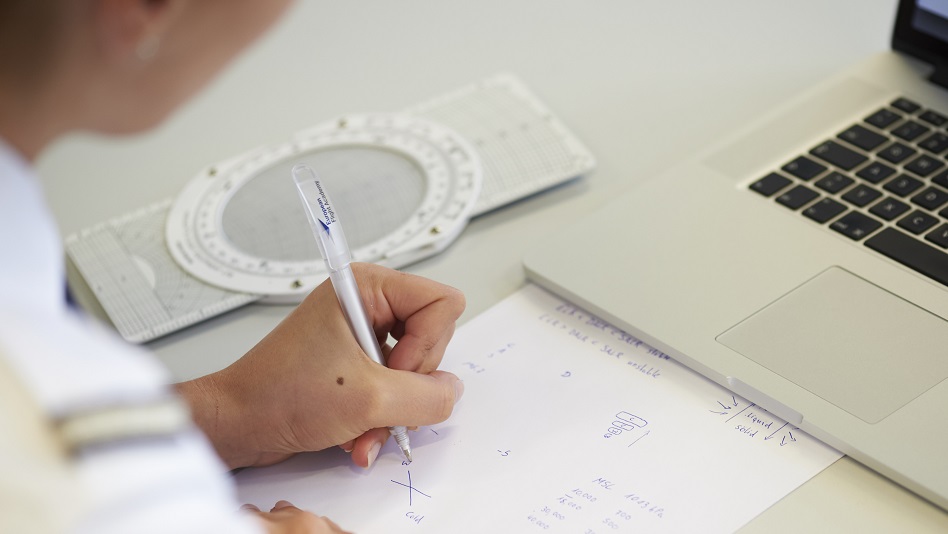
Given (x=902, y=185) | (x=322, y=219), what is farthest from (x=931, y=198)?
(x=322, y=219)

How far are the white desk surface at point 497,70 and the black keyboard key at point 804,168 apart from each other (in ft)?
0.41

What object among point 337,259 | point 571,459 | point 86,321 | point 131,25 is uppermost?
point 131,25

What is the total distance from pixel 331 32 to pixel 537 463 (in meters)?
0.70

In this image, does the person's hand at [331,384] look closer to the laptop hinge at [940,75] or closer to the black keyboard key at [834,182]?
the black keyboard key at [834,182]

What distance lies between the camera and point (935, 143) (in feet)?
2.76

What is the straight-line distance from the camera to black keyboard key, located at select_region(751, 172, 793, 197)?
2.73 ft

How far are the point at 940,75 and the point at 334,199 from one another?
538 mm

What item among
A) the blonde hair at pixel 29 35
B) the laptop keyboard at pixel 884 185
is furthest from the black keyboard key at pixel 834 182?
the blonde hair at pixel 29 35

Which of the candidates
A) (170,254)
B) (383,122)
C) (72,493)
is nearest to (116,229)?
(170,254)

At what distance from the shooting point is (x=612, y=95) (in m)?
1.04

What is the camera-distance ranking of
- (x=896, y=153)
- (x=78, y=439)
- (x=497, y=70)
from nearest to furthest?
1. (x=78, y=439)
2. (x=896, y=153)
3. (x=497, y=70)

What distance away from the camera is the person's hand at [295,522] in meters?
0.61

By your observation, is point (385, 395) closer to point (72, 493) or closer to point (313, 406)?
point (313, 406)

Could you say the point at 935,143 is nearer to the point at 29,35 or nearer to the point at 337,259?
the point at 337,259
